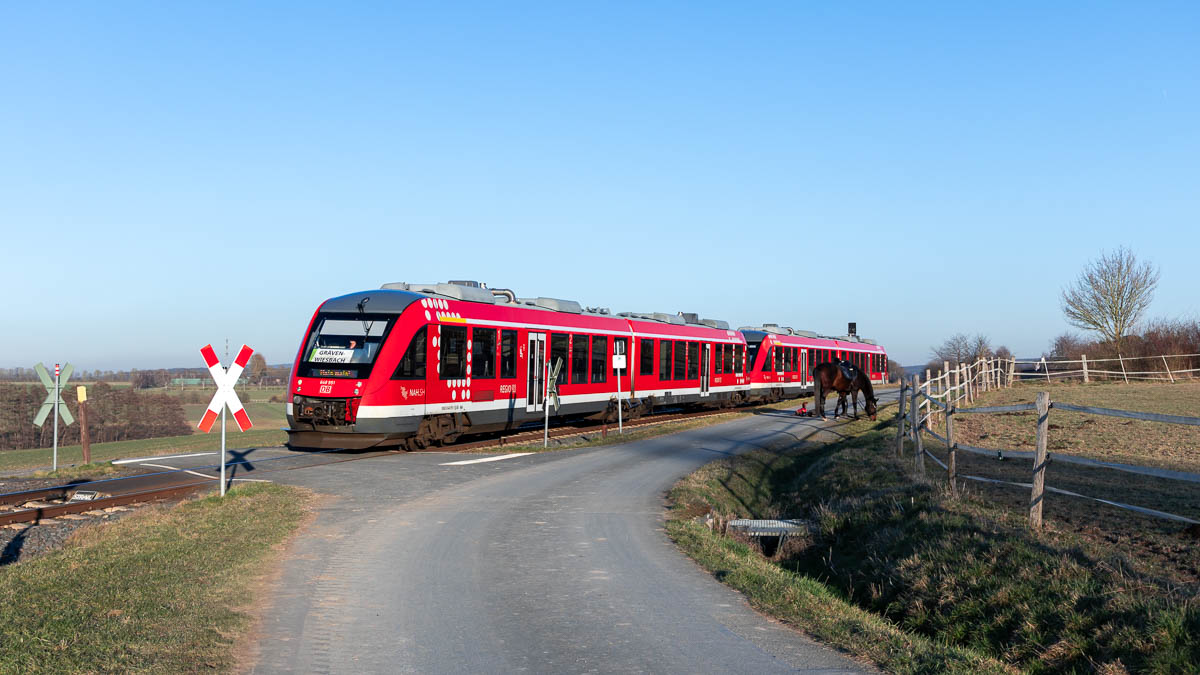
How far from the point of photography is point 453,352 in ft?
71.4

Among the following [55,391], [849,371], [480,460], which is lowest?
[480,460]

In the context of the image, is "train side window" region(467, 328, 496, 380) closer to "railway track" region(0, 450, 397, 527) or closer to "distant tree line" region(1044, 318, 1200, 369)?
"railway track" region(0, 450, 397, 527)

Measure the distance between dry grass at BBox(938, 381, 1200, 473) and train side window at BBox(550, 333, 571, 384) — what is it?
10913 mm

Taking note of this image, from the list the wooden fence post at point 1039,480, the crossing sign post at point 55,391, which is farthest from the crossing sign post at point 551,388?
the wooden fence post at point 1039,480

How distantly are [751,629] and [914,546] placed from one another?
4.42 meters

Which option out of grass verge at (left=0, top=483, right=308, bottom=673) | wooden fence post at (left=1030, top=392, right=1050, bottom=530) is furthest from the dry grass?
grass verge at (left=0, top=483, right=308, bottom=673)

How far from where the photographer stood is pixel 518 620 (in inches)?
296

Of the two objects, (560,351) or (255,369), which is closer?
(255,369)

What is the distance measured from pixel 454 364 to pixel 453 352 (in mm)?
293

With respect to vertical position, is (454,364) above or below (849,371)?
above

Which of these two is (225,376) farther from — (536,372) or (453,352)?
(536,372)

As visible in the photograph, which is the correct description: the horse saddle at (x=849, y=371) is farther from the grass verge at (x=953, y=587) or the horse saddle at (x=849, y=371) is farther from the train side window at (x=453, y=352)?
the grass verge at (x=953, y=587)

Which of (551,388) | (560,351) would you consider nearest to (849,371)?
(560,351)

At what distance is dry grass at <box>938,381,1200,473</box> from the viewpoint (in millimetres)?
17516
